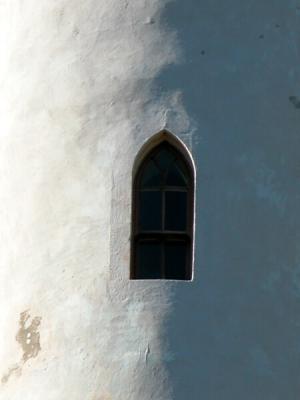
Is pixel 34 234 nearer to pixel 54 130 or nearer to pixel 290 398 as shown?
pixel 54 130

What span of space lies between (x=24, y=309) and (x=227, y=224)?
1882mm

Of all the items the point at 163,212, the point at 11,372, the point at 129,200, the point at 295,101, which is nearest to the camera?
the point at 129,200

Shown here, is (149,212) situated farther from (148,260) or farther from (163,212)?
(148,260)

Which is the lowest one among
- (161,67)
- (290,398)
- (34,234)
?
(290,398)

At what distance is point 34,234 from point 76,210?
1.51ft

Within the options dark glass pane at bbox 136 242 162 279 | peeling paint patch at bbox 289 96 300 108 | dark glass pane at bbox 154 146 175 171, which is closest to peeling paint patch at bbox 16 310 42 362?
dark glass pane at bbox 136 242 162 279

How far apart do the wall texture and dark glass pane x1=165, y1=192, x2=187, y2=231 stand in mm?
261

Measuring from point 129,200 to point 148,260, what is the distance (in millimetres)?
562

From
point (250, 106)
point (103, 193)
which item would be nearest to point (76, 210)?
point (103, 193)

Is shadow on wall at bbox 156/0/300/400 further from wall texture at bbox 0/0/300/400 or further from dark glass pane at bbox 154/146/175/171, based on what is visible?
dark glass pane at bbox 154/146/175/171

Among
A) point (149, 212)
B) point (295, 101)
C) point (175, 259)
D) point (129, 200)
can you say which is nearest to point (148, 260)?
point (175, 259)

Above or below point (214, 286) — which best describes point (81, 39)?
above

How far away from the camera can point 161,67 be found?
20.6 metres

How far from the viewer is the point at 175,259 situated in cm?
2053
